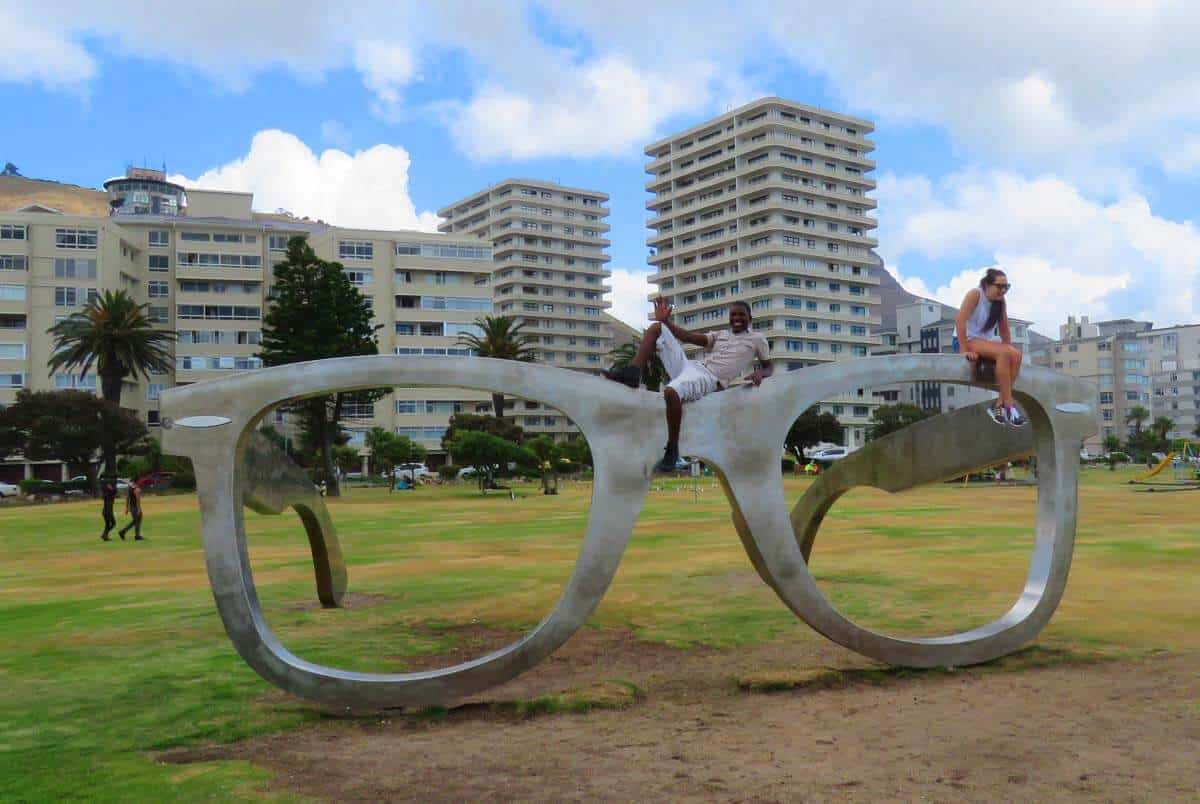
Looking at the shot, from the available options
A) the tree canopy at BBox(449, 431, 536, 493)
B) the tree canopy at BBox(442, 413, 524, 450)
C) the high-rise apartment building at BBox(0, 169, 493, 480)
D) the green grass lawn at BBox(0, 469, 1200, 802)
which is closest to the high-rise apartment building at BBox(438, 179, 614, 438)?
the high-rise apartment building at BBox(0, 169, 493, 480)

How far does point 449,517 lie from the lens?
2319cm

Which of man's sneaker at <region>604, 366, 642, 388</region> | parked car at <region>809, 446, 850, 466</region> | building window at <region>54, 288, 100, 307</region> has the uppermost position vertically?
building window at <region>54, 288, 100, 307</region>

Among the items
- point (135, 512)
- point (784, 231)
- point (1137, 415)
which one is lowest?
point (135, 512)

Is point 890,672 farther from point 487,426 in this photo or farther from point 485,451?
point 487,426

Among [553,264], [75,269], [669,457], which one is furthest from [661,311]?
[553,264]

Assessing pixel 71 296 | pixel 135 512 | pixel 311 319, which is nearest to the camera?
pixel 135 512

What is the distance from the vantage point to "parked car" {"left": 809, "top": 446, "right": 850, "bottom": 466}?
65.0 m

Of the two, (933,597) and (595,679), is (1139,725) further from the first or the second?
(933,597)

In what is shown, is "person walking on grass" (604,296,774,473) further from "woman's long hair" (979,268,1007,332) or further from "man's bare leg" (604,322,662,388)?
"woman's long hair" (979,268,1007,332)

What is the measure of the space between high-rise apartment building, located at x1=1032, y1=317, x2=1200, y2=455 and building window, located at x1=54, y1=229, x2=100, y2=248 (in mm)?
100091

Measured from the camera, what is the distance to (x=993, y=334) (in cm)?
576

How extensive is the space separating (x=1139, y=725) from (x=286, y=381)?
14.8 feet

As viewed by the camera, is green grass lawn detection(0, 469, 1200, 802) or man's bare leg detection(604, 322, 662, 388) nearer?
green grass lawn detection(0, 469, 1200, 802)

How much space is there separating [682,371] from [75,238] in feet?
226
